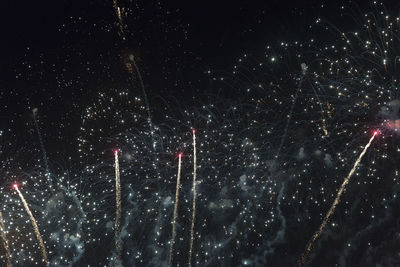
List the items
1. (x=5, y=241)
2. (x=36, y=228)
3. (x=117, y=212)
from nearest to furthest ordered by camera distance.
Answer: (x=117, y=212) < (x=36, y=228) < (x=5, y=241)

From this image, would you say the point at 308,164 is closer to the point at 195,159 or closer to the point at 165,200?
the point at 195,159

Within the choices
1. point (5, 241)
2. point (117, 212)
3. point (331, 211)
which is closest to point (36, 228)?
point (5, 241)

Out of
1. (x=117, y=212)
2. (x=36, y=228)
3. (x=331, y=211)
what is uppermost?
(x=36, y=228)

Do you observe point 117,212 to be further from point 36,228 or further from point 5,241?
point 5,241

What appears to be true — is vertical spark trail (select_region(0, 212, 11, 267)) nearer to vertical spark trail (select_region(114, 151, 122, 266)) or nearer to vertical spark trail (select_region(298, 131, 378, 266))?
vertical spark trail (select_region(114, 151, 122, 266))

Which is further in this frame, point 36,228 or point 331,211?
point 36,228

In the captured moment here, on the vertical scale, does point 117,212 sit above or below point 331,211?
above

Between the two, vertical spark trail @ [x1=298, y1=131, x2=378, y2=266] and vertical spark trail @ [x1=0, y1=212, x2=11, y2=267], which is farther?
vertical spark trail @ [x1=0, y1=212, x2=11, y2=267]

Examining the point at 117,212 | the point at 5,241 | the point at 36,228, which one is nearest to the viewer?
the point at 117,212

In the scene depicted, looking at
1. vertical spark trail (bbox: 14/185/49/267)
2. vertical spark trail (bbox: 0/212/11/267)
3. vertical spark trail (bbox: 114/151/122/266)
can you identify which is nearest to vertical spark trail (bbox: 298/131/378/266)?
vertical spark trail (bbox: 114/151/122/266)

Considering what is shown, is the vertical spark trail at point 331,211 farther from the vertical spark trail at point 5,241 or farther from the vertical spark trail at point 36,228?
the vertical spark trail at point 5,241

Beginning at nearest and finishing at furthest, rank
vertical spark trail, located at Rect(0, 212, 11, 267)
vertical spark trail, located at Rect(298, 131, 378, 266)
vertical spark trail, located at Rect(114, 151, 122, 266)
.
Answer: vertical spark trail, located at Rect(298, 131, 378, 266) < vertical spark trail, located at Rect(114, 151, 122, 266) < vertical spark trail, located at Rect(0, 212, 11, 267)
